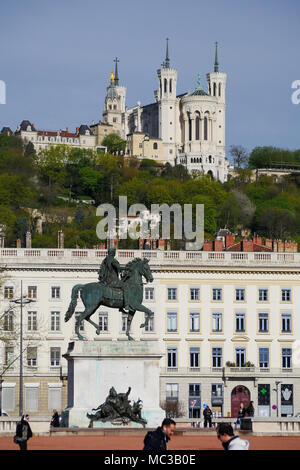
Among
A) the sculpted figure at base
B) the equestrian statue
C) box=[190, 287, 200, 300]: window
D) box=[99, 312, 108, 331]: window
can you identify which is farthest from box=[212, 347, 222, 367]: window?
the sculpted figure at base

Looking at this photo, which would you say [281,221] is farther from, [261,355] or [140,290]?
[140,290]

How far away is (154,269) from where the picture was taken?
90500 mm

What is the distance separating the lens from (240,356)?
91188 mm

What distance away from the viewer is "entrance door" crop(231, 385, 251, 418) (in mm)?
90000

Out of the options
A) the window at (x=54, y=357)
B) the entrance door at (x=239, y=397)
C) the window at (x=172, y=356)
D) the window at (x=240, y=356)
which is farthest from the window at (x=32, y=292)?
the entrance door at (x=239, y=397)

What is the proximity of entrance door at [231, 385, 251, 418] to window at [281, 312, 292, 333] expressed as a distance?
4859mm

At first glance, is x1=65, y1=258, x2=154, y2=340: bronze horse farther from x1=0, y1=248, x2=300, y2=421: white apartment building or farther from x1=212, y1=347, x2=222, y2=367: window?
x1=212, y1=347, x2=222, y2=367: window

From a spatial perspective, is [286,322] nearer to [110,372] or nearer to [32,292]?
[32,292]

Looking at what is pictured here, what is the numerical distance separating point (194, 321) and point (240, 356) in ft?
12.8

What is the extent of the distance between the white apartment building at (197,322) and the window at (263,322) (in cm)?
7

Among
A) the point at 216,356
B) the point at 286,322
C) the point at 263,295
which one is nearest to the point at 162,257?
the point at 263,295

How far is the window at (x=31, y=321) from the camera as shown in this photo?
291 ft

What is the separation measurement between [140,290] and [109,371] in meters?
3.09

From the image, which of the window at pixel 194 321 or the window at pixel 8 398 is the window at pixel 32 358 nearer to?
the window at pixel 8 398
